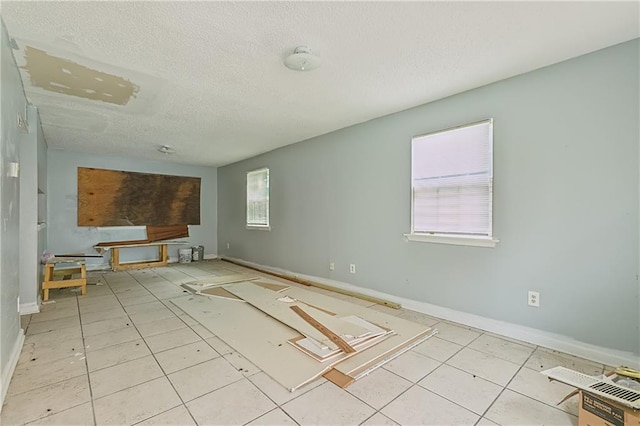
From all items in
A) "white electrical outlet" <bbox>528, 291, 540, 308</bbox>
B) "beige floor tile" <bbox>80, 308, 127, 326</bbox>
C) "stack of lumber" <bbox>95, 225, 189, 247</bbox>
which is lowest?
"beige floor tile" <bbox>80, 308, 127, 326</bbox>

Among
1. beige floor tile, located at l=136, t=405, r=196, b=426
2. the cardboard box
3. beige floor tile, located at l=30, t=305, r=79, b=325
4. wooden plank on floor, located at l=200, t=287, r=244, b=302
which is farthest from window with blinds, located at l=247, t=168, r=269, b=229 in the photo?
the cardboard box

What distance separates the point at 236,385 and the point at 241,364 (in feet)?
0.88

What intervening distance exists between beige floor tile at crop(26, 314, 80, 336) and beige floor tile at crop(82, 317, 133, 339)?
0.53ft

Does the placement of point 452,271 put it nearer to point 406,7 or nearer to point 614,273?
point 614,273

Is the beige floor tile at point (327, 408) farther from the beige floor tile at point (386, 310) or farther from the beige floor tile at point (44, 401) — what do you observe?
the beige floor tile at point (386, 310)

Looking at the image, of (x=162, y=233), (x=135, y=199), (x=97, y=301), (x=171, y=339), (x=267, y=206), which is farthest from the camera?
(x=162, y=233)

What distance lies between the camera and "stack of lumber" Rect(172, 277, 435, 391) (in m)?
2.10

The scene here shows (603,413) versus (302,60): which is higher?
(302,60)

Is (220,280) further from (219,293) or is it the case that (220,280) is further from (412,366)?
(412,366)

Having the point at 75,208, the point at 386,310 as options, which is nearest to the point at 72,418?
the point at 386,310

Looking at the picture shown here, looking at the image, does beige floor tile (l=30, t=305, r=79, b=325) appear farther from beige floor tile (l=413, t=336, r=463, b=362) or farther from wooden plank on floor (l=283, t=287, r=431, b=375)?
beige floor tile (l=413, t=336, r=463, b=362)

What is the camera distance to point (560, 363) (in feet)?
7.22

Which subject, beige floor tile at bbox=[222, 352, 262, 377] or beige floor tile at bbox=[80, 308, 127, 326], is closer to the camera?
beige floor tile at bbox=[222, 352, 262, 377]

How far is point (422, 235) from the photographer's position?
10.8 feet
